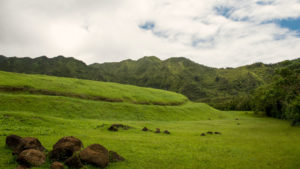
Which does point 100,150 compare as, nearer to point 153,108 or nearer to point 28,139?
point 28,139

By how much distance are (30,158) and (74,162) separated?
325 centimetres

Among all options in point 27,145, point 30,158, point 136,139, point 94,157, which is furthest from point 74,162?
point 136,139

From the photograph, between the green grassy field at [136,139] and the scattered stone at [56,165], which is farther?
the green grassy field at [136,139]

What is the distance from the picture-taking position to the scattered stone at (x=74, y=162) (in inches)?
536

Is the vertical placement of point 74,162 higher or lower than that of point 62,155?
lower

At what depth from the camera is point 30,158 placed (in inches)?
523

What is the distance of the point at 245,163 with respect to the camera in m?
18.4

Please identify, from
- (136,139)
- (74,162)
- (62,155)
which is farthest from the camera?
(136,139)

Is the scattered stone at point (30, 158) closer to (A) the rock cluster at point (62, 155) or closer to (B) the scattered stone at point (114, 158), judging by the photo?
(A) the rock cluster at point (62, 155)

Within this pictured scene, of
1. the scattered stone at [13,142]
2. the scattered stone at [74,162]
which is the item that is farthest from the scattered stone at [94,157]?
the scattered stone at [13,142]

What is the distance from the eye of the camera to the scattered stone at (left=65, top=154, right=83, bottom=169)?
13.6 meters

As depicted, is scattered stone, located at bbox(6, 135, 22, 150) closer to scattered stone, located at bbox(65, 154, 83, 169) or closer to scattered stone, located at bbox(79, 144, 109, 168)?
scattered stone, located at bbox(65, 154, 83, 169)

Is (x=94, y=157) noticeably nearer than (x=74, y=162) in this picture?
No

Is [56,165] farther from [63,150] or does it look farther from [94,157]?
[94,157]
